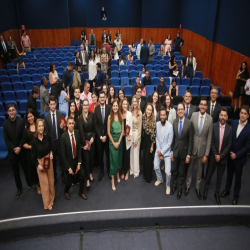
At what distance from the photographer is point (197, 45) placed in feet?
39.6

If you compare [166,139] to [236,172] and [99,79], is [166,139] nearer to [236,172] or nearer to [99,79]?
[236,172]

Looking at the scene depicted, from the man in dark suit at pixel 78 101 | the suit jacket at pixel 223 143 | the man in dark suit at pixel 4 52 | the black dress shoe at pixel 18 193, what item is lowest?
the black dress shoe at pixel 18 193

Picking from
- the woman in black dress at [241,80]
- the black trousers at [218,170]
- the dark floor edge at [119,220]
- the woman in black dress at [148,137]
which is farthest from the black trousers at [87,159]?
the woman in black dress at [241,80]

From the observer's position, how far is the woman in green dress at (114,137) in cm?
468

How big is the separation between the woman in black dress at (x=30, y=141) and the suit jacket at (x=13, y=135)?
137 mm

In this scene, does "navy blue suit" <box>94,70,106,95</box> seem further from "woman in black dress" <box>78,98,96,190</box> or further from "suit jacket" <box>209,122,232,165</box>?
"suit jacket" <box>209,122,232,165</box>

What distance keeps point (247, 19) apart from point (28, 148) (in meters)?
7.39

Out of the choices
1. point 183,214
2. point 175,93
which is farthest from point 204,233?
point 175,93

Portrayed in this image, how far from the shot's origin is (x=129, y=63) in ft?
36.6

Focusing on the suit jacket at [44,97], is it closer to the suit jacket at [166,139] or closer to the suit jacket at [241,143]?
the suit jacket at [166,139]

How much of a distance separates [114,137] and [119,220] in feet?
7.01

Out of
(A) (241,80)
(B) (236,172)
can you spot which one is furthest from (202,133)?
(A) (241,80)

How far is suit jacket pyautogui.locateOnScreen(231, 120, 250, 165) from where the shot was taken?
406cm

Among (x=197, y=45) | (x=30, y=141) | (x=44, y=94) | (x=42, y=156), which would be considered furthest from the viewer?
(x=197, y=45)
